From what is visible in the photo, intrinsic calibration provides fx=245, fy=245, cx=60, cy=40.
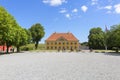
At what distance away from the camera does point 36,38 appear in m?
119

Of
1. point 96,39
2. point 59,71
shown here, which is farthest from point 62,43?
point 59,71

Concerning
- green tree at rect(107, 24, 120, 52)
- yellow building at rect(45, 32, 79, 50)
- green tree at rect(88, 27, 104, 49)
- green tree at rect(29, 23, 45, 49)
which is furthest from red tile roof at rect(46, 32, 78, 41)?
green tree at rect(107, 24, 120, 52)

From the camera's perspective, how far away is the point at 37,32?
118 metres

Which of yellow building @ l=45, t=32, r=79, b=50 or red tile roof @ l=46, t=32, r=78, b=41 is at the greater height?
red tile roof @ l=46, t=32, r=78, b=41

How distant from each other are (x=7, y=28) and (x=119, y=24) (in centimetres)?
4143

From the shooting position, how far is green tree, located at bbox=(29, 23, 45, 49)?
117750 millimetres

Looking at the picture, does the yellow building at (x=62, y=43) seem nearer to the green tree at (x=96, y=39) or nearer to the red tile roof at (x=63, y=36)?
the red tile roof at (x=63, y=36)

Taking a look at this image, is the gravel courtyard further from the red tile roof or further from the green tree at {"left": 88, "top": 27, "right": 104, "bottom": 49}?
the red tile roof

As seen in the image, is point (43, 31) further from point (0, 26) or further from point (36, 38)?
point (0, 26)

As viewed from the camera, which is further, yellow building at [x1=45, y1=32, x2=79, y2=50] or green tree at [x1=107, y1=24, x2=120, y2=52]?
yellow building at [x1=45, y1=32, x2=79, y2=50]

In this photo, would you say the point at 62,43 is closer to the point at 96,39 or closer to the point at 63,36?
the point at 63,36

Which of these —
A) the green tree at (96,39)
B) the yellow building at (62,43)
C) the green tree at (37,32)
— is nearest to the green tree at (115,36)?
the green tree at (96,39)

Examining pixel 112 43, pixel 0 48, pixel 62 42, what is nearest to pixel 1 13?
pixel 112 43

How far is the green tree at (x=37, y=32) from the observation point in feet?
386
